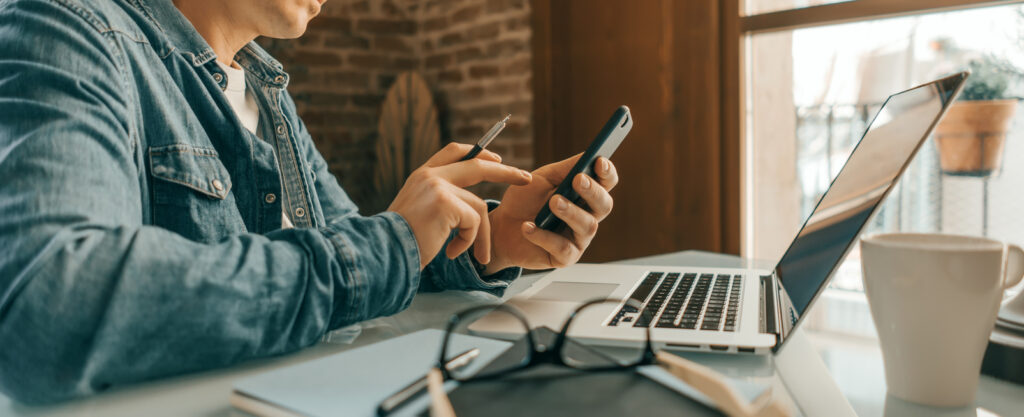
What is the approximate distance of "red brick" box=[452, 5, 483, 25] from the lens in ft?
9.27

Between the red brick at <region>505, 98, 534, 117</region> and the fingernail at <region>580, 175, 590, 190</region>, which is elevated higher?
the red brick at <region>505, 98, 534, 117</region>

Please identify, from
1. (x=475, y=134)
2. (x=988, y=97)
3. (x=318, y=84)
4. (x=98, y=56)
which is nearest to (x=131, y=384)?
(x=98, y=56)

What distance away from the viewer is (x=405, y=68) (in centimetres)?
322

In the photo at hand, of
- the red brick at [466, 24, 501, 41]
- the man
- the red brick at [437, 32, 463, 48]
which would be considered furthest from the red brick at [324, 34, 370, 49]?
the man

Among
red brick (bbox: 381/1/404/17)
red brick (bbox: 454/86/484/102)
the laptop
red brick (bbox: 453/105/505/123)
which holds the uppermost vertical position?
red brick (bbox: 381/1/404/17)

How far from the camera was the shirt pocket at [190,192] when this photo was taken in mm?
721

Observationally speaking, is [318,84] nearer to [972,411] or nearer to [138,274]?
[138,274]

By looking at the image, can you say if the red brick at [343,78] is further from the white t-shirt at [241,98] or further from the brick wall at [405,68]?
the white t-shirt at [241,98]

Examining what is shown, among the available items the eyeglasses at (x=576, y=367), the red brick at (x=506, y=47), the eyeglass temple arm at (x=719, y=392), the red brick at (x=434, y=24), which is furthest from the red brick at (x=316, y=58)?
the eyeglass temple arm at (x=719, y=392)

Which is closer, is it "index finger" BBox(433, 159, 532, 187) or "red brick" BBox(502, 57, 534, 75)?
"index finger" BBox(433, 159, 532, 187)

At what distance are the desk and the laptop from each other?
0.04 metres

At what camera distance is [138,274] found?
0.50 metres

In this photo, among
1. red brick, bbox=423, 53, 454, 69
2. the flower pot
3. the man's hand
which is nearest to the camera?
the man's hand

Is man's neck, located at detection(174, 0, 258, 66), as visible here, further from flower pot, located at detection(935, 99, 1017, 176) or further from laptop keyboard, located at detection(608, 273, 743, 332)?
flower pot, located at detection(935, 99, 1017, 176)
